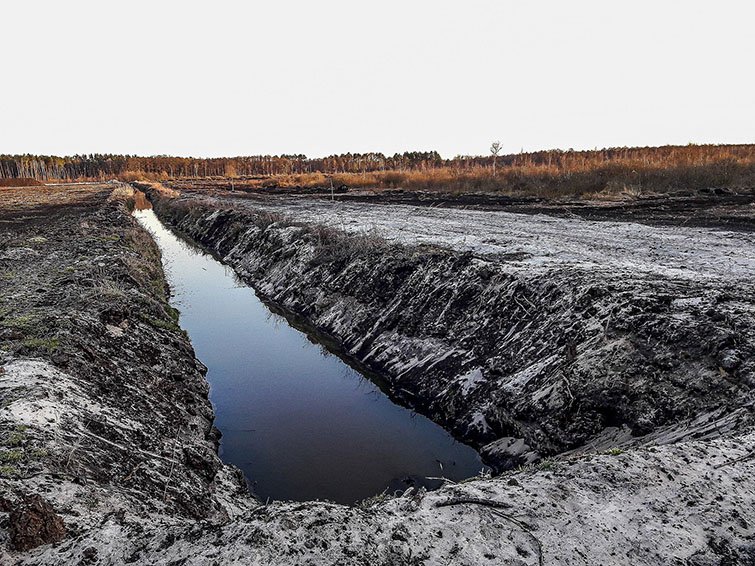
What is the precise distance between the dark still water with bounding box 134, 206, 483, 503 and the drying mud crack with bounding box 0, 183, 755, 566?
1.69 feet

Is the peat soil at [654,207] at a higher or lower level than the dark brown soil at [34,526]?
higher

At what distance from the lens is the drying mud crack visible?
3.34m

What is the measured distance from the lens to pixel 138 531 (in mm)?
3535

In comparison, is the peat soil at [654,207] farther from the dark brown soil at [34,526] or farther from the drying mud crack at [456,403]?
the dark brown soil at [34,526]

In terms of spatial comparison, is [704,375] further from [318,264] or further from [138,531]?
[318,264]

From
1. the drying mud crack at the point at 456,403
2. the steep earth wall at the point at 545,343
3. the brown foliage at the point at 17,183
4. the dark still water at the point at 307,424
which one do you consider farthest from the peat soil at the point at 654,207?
the brown foliage at the point at 17,183

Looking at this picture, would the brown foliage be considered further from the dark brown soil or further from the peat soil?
the dark brown soil

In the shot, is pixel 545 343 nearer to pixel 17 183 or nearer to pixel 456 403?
pixel 456 403

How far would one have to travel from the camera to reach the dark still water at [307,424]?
6781mm

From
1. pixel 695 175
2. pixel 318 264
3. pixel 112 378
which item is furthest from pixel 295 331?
pixel 695 175

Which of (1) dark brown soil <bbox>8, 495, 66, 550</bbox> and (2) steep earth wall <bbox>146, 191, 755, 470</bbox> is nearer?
(1) dark brown soil <bbox>8, 495, 66, 550</bbox>

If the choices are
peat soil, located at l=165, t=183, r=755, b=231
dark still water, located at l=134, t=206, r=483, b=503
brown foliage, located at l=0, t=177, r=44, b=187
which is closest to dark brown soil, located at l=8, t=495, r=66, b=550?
dark still water, located at l=134, t=206, r=483, b=503

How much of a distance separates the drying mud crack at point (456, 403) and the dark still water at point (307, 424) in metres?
0.51

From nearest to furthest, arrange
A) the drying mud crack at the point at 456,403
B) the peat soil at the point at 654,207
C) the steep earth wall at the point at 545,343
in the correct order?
the drying mud crack at the point at 456,403 < the steep earth wall at the point at 545,343 < the peat soil at the point at 654,207
